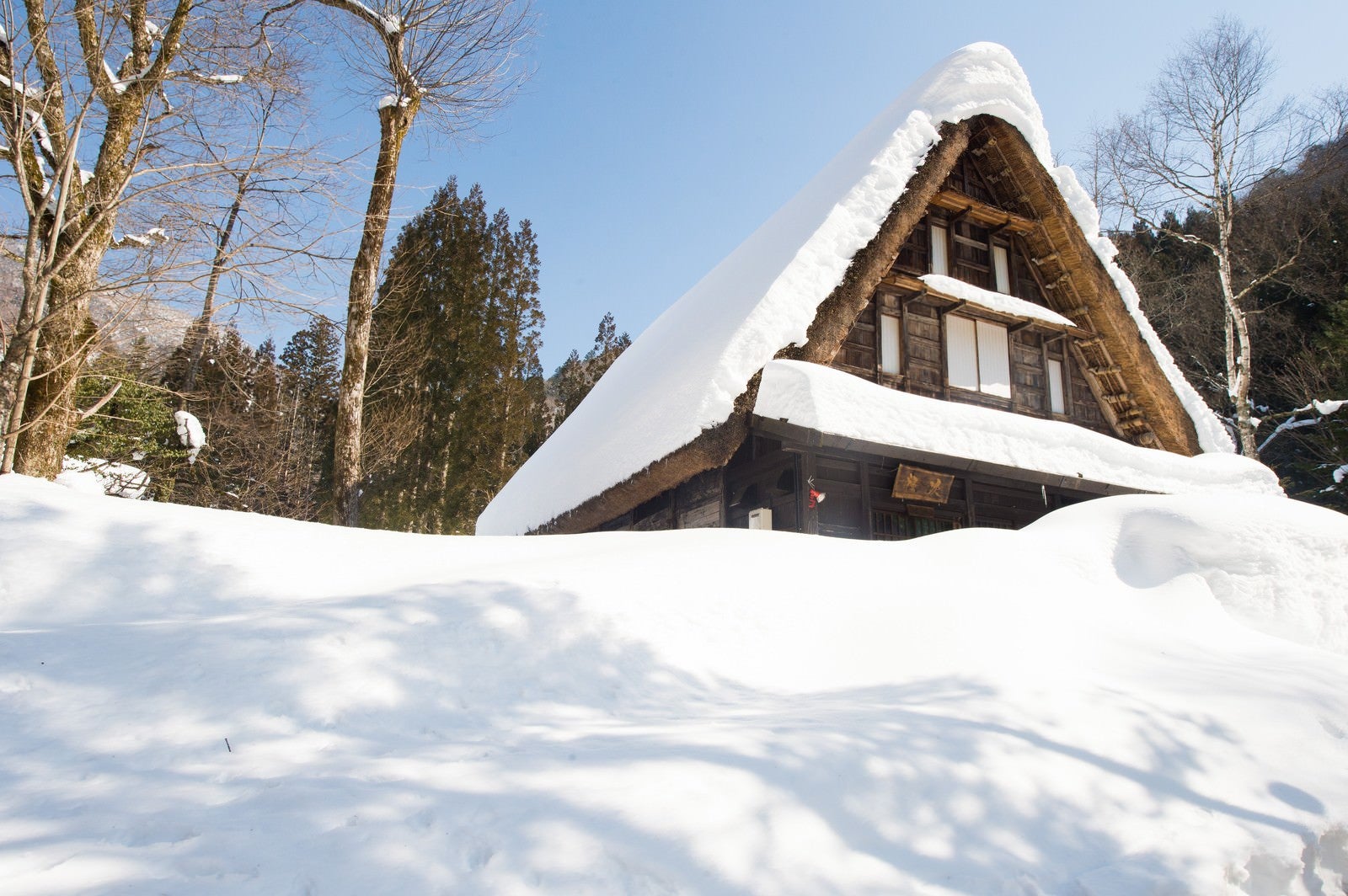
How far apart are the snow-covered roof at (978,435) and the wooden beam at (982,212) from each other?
2.87m

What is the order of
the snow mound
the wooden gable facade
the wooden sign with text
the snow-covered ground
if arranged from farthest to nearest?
the snow mound → the wooden sign with text → the wooden gable facade → the snow-covered ground

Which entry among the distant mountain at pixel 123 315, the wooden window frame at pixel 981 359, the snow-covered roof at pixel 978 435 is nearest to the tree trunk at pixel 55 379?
the distant mountain at pixel 123 315

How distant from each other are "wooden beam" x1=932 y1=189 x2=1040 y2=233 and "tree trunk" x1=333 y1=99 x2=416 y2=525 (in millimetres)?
6156

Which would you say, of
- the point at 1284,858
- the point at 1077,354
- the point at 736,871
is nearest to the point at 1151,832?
the point at 1284,858

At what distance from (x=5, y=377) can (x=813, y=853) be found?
5054mm

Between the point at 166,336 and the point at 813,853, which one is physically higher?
the point at 166,336

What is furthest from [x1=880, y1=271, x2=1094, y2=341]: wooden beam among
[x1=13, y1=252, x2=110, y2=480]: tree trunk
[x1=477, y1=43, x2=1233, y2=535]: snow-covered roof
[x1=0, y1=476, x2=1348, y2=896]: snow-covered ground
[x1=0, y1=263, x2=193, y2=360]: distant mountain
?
[x1=13, y1=252, x2=110, y2=480]: tree trunk

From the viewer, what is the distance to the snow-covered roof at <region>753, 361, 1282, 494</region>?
6.48 m

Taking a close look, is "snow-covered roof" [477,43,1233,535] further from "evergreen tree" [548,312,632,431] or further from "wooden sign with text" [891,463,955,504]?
"evergreen tree" [548,312,632,431]

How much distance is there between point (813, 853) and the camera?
5.92ft

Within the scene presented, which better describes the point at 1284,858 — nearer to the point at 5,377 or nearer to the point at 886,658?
the point at 886,658

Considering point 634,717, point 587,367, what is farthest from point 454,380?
point 634,717

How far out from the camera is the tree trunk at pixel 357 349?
7160 mm

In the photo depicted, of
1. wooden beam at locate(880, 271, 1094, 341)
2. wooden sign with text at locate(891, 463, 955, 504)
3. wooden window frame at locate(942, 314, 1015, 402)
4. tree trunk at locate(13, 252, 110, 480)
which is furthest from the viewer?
wooden window frame at locate(942, 314, 1015, 402)
